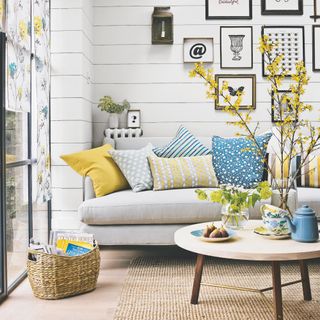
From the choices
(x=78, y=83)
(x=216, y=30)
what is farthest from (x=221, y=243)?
(x=216, y=30)

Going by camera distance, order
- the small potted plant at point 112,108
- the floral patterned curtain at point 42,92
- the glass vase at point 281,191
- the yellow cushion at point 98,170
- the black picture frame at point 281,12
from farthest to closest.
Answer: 1. the black picture frame at point 281,12
2. the small potted plant at point 112,108
3. the yellow cushion at point 98,170
4. the floral patterned curtain at point 42,92
5. the glass vase at point 281,191

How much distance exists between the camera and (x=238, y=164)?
351 centimetres

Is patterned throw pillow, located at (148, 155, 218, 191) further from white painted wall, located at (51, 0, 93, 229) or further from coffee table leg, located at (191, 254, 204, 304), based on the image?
coffee table leg, located at (191, 254, 204, 304)

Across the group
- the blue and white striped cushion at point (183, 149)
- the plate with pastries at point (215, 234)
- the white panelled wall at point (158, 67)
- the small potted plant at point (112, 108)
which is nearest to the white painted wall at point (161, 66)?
the white panelled wall at point (158, 67)

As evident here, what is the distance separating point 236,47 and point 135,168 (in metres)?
1.55

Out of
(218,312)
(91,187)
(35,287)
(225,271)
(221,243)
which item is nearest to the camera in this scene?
(221,243)

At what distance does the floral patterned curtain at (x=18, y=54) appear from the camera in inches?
100

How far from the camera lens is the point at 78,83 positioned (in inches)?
146

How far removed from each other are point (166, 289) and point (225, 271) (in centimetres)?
51

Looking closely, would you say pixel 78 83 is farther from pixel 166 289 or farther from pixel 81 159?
pixel 166 289

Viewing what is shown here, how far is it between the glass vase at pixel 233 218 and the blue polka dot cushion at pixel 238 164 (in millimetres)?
1113

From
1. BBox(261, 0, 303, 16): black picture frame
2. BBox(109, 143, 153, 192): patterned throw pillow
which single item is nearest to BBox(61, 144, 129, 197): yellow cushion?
BBox(109, 143, 153, 192): patterned throw pillow

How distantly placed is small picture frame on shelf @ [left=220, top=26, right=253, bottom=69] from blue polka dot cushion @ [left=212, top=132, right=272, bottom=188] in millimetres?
867

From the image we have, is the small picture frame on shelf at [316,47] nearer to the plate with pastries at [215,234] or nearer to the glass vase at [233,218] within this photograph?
the glass vase at [233,218]
